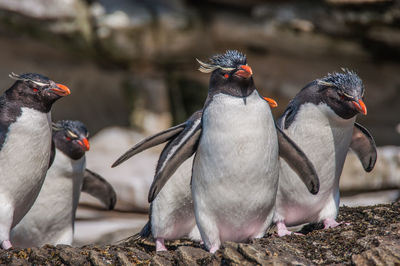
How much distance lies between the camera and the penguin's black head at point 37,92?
366 cm

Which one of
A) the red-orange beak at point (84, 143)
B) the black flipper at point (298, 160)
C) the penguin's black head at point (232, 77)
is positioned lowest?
the red-orange beak at point (84, 143)

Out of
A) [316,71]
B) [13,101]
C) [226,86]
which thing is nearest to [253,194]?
[226,86]

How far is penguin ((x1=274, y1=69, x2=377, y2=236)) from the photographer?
3693 millimetres

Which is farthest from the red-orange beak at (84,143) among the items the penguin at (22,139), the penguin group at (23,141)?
the penguin at (22,139)

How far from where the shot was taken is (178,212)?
3951 mm

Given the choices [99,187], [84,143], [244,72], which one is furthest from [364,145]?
[99,187]

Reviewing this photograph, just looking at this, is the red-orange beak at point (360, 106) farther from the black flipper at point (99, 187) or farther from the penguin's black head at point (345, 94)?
the black flipper at point (99, 187)

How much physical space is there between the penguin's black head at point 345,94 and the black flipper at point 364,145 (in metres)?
0.49

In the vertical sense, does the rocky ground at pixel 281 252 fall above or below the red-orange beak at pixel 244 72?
below

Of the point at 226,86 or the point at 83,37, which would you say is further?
the point at 83,37

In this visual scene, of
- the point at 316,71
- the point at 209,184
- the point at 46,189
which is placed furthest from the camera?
the point at 316,71

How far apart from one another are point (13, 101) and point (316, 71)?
581 centimetres

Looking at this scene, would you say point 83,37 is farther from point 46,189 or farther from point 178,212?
point 178,212

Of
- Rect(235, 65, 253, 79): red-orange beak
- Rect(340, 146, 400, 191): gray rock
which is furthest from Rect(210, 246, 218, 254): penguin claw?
Rect(340, 146, 400, 191): gray rock
